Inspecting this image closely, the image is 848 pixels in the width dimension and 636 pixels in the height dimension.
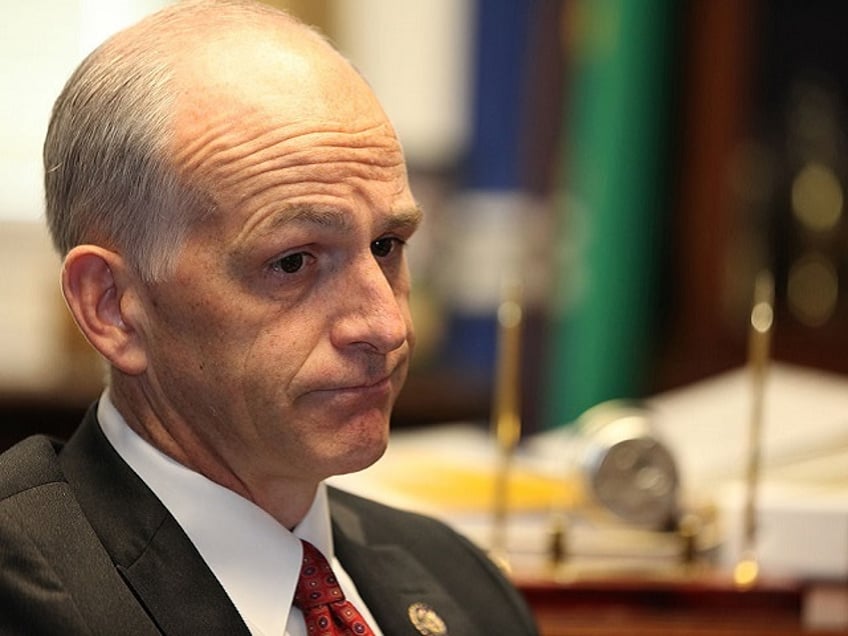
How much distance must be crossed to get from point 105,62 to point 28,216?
4.52 metres

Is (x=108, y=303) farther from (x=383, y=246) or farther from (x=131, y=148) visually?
(x=383, y=246)

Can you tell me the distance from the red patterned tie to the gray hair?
0.38 m

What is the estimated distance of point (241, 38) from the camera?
1.88 metres

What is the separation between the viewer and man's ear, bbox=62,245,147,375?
1.88m

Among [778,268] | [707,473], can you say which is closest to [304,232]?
[707,473]

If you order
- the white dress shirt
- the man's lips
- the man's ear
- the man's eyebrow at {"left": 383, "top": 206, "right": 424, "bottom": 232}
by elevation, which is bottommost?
the white dress shirt

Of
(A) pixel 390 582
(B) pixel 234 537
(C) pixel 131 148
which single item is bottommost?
(A) pixel 390 582

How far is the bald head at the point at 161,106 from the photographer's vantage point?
1.83 metres

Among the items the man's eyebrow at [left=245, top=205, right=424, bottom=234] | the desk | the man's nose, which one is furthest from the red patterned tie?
the desk

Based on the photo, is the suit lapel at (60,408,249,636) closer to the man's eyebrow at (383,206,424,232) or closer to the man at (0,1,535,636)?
the man at (0,1,535,636)

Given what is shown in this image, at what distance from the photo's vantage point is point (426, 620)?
6.83ft

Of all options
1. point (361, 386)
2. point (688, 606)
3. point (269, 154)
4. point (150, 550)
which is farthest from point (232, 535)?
point (688, 606)

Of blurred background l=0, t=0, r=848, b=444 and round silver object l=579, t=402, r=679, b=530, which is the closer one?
round silver object l=579, t=402, r=679, b=530

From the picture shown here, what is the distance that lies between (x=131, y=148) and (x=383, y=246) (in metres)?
0.31
